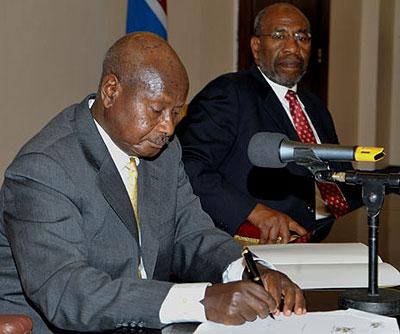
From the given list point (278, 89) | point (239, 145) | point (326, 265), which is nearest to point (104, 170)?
point (326, 265)

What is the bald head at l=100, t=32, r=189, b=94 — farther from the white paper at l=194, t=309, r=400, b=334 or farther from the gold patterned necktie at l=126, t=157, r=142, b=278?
the white paper at l=194, t=309, r=400, b=334

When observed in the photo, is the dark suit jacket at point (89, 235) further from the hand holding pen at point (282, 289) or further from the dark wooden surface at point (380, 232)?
the dark wooden surface at point (380, 232)

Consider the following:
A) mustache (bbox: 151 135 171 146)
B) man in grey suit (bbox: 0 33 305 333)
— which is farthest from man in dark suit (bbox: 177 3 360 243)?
mustache (bbox: 151 135 171 146)

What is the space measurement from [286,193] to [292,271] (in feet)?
4.62

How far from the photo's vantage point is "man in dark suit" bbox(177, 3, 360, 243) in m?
3.28

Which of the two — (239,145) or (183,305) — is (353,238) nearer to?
(239,145)

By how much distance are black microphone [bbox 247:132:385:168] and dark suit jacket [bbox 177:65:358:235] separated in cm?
141

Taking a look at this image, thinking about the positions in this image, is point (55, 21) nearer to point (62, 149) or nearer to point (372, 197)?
point (62, 149)

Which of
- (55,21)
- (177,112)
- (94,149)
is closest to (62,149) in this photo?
(94,149)

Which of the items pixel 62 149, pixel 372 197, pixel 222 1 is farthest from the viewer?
pixel 222 1

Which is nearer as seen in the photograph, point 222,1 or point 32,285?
point 32,285

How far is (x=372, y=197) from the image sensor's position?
1.73 meters

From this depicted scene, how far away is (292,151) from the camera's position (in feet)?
6.01

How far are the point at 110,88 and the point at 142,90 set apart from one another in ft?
0.32
